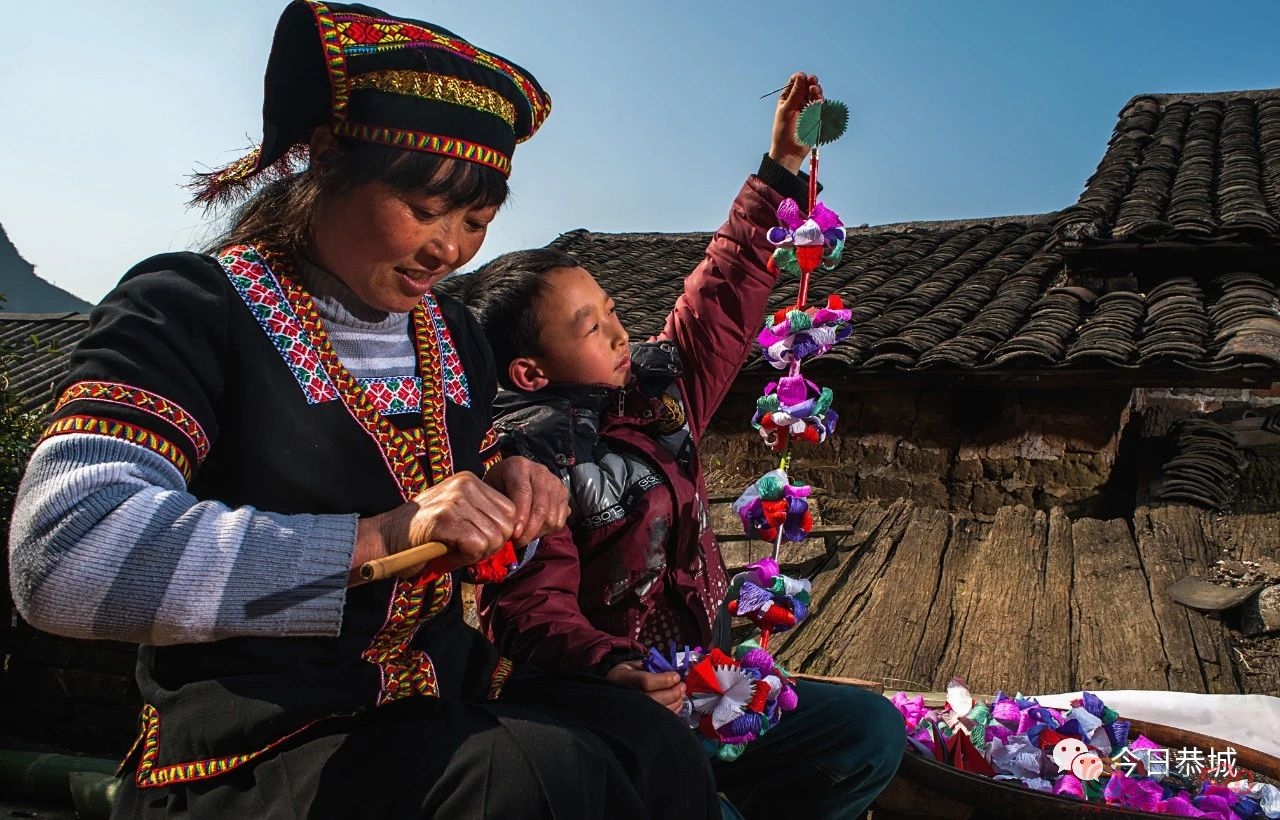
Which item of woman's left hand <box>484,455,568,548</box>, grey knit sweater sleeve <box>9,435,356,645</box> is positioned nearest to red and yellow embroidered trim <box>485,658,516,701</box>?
woman's left hand <box>484,455,568,548</box>

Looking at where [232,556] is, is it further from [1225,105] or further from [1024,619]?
[1225,105]

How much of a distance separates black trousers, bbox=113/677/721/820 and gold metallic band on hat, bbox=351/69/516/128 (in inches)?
34.1

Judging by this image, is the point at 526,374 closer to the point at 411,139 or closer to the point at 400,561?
the point at 411,139

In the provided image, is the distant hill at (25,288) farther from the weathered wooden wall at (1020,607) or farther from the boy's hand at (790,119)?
the boy's hand at (790,119)

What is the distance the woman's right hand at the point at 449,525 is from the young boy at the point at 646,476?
1.95 feet

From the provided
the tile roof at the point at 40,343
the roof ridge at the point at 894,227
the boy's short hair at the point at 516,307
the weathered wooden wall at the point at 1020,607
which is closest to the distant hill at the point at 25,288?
the tile roof at the point at 40,343

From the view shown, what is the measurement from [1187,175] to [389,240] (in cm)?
851

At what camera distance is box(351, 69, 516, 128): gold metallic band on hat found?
1.57m

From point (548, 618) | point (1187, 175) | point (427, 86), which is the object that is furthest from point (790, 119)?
point (1187, 175)

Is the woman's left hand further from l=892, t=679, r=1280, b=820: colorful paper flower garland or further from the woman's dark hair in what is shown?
l=892, t=679, r=1280, b=820: colorful paper flower garland

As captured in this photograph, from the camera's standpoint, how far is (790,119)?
246 centimetres

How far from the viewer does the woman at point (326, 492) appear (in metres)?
1.25

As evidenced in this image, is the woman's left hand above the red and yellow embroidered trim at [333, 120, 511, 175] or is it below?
below

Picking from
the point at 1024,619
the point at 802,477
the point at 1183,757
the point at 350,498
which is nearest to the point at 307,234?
the point at 350,498
